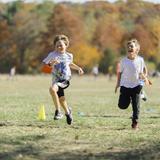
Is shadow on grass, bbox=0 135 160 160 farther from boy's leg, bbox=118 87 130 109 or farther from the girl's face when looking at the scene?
the girl's face

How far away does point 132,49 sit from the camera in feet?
41.1

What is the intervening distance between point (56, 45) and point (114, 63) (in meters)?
83.6

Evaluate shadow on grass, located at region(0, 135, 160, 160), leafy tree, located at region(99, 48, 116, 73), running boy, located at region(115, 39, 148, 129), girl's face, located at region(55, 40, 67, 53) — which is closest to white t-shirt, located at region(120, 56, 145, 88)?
running boy, located at region(115, 39, 148, 129)

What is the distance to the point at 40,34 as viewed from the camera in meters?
95.8

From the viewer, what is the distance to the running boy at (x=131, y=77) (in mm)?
12500

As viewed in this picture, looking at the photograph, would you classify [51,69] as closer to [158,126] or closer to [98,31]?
[158,126]

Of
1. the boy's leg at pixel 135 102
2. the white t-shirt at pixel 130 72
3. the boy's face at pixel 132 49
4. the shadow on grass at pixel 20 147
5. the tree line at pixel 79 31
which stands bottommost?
the shadow on grass at pixel 20 147

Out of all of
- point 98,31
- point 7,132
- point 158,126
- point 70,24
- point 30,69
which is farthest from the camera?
point 98,31

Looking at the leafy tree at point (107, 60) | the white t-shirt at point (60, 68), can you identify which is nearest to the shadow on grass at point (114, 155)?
the white t-shirt at point (60, 68)

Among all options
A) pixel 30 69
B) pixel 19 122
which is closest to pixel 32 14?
pixel 30 69

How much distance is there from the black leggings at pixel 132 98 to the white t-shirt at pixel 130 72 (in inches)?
3.4

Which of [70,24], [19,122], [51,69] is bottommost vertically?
[19,122]

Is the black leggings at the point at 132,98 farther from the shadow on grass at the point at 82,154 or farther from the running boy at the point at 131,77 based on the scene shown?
the shadow on grass at the point at 82,154

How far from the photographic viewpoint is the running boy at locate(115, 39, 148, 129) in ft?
41.0
